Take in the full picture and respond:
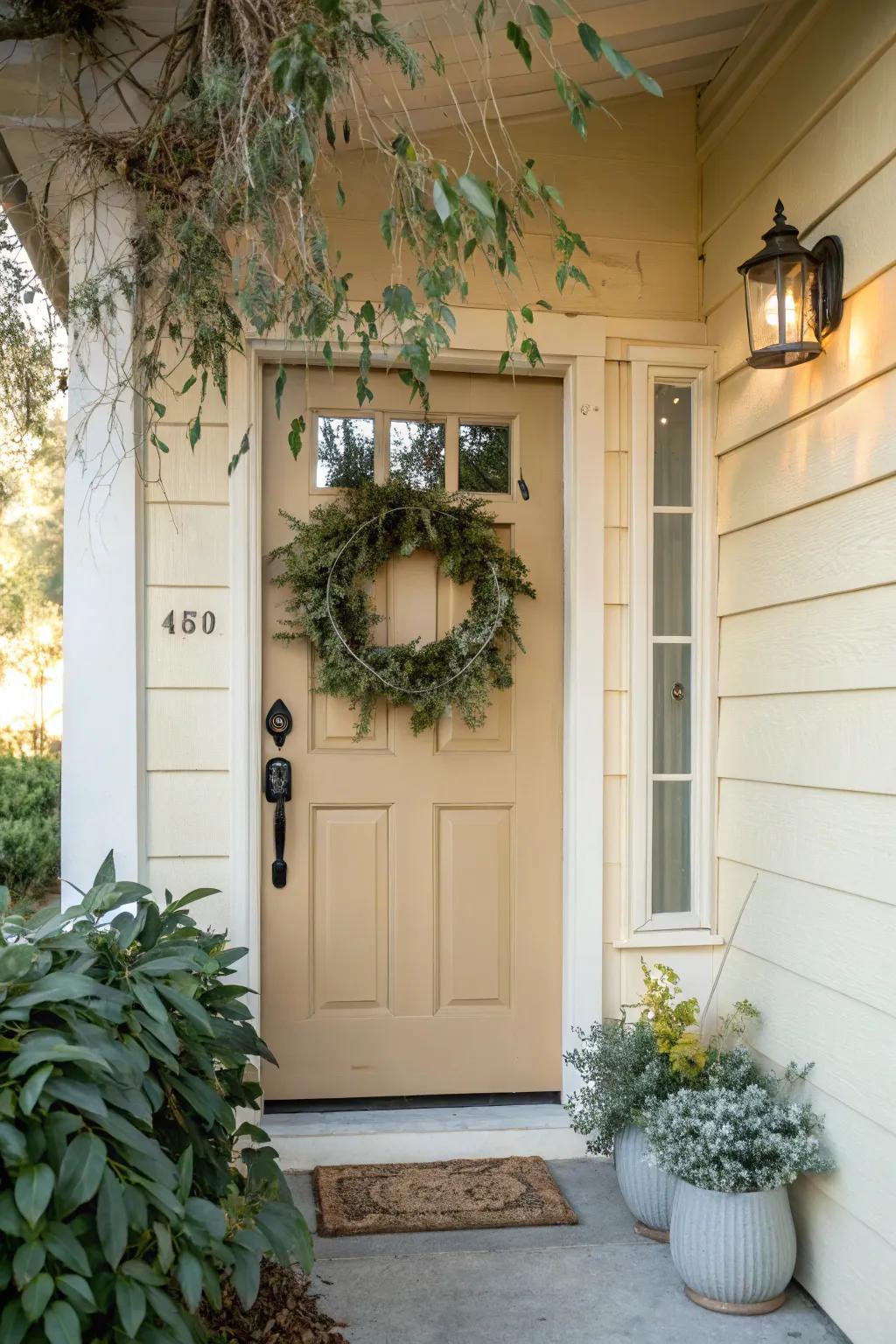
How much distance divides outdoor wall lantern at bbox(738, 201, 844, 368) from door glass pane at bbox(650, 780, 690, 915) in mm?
1137

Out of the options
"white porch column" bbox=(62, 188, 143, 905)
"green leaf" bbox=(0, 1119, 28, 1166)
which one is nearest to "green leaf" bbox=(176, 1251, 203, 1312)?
"green leaf" bbox=(0, 1119, 28, 1166)

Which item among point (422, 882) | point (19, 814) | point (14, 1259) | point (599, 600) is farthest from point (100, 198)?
point (19, 814)

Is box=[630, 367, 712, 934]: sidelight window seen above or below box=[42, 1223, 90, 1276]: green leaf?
above

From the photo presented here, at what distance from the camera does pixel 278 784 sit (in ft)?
9.01

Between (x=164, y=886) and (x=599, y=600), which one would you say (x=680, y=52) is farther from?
(x=164, y=886)

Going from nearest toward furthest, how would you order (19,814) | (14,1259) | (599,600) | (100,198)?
1. (14,1259)
2. (100,198)
3. (599,600)
4. (19,814)

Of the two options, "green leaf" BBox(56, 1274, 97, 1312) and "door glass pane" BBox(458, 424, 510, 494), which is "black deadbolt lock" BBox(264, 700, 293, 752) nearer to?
"door glass pane" BBox(458, 424, 510, 494)

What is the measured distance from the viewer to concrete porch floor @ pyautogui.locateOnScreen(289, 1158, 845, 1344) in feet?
6.73

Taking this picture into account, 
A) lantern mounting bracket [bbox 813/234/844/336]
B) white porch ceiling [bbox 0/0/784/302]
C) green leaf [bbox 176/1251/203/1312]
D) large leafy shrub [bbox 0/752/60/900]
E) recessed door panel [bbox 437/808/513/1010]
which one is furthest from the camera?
large leafy shrub [bbox 0/752/60/900]

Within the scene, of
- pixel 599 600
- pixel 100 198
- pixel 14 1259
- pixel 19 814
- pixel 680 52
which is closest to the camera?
pixel 14 1259

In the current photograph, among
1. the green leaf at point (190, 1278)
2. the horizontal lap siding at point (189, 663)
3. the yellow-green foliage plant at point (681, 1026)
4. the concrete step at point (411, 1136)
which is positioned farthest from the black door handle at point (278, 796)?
the green leaf at point (190, 1278)

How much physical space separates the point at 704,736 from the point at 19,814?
4.47 metres

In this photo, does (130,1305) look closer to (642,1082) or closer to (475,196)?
(642,1082)

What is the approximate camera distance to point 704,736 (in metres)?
2.78
